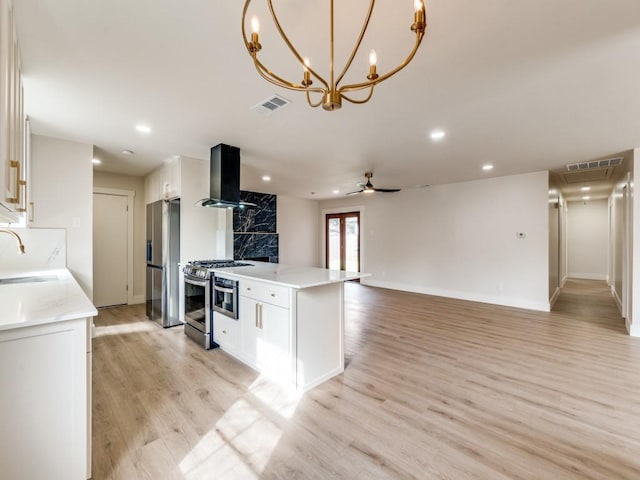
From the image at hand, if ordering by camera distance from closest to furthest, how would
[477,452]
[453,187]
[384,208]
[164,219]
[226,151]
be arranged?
[477,452], [226,151], [164,219], [453,187], [384,208]

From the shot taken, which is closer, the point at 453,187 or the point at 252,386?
the point at 252,386

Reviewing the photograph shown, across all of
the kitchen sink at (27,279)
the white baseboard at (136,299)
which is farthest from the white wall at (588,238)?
the kitchen sink at (27,279)

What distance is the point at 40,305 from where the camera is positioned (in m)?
1.54

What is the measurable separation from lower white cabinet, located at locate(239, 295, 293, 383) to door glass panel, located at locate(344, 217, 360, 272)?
5.67m

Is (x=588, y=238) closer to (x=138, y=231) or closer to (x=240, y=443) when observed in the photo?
(x=240, y=443)

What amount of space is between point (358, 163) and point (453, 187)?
9.28 ft

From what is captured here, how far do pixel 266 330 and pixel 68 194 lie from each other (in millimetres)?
3126

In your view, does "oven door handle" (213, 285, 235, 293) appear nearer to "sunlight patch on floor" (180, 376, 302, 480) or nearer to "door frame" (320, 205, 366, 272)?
"sunlight patch on floor" (180, 376, 302, 480)

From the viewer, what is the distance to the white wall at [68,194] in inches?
134

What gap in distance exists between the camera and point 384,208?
7.48m

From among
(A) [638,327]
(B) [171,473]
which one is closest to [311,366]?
(B) [171,473]

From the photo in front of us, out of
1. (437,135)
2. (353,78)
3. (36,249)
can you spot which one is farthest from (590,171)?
(36,249)

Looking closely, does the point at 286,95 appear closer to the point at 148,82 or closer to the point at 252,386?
the point at 148,82

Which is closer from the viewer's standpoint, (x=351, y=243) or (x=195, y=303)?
(x=195, y=303)
